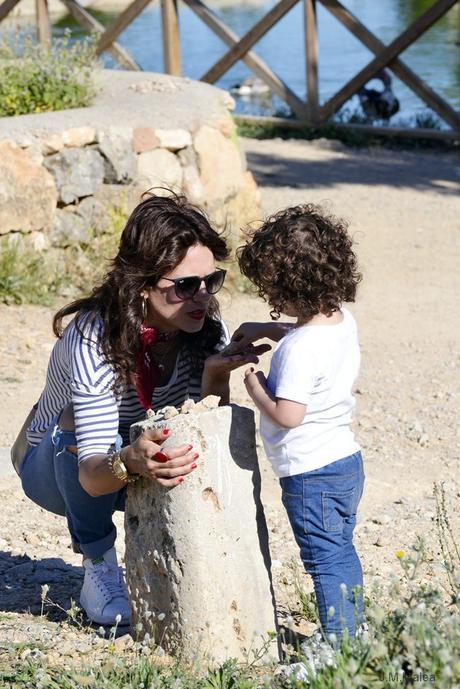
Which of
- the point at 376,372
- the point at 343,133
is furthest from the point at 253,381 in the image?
the point at 343,133

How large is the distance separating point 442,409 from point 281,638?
8.16 ft

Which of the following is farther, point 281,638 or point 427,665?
point 281,638

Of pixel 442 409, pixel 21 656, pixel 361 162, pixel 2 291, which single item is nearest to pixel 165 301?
pixel 21 656

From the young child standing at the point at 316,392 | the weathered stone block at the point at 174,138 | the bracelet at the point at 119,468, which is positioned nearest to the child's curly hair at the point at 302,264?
the young child standing at the point at 316,392

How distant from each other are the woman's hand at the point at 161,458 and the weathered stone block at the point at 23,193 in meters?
3.92

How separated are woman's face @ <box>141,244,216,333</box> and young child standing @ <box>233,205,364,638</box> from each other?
15cm

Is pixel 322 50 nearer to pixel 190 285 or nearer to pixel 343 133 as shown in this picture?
pixel 343 133

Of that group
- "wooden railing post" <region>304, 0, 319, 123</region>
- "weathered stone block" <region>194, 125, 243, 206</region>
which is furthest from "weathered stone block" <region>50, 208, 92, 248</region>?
"wooden railing post" <region>304, 0, 319, 123</region>

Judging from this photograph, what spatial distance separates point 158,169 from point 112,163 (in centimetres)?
32

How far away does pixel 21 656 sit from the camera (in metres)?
2.89

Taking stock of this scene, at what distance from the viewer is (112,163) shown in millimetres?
6734

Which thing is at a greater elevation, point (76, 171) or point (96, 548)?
point (96, 548)

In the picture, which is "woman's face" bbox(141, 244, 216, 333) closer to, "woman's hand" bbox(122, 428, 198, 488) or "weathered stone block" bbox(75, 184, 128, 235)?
"woman's hand" bbox(122, 428, 198, 488)

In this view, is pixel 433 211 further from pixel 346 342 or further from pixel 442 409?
pixel 346 342
